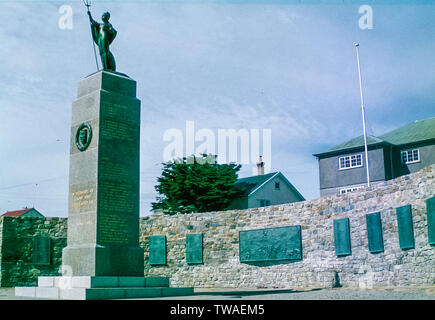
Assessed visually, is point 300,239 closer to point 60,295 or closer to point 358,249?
point 358,249

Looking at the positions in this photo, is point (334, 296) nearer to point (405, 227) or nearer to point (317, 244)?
point (405, 227)

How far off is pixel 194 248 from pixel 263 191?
1628 cm

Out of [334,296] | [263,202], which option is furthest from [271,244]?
[263,202]

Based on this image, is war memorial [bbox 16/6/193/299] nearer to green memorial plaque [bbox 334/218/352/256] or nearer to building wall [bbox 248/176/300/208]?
green memorial plaque [bbox 334/218/352/256]

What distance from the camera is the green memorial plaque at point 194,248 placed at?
20953 mm

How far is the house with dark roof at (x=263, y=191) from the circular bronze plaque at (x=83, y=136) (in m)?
22.2

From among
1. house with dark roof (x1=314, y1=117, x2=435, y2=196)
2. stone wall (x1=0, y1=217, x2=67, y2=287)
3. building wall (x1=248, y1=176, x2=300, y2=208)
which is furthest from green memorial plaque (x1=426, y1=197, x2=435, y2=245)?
building wall (x1=248, y1=176, x2=300, y2=208)

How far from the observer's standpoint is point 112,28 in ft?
44.0

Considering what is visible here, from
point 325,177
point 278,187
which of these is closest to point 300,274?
point 325,177

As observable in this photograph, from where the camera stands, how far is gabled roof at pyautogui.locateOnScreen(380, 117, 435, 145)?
28775mm

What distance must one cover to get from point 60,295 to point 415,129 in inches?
967

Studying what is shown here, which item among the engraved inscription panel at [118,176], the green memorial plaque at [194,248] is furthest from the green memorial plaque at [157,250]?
the engraved inscription panel at [118,176]

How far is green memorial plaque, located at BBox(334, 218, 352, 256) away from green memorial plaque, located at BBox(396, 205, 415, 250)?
7.43 feet

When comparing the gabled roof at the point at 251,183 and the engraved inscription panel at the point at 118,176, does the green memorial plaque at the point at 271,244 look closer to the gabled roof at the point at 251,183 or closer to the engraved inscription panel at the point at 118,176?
the engraved inscription panel at the point at 118,176
